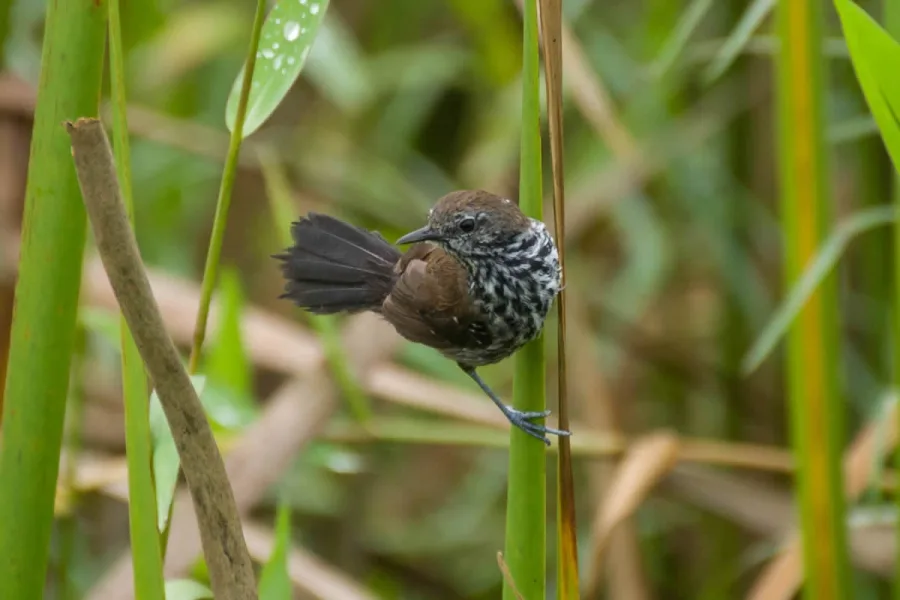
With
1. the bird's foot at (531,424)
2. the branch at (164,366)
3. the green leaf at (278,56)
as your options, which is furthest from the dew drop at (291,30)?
the bird's foot at (531,424)

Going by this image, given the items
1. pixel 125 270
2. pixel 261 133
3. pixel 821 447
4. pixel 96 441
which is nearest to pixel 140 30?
pixel 261 133

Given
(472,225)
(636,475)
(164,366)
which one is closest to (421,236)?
(472,225)

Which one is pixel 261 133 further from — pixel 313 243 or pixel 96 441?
pixel 313 243

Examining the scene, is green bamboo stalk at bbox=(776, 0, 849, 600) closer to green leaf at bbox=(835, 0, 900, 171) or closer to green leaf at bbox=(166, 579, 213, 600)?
green leaf at bbox=(835, 0, 900, 171)

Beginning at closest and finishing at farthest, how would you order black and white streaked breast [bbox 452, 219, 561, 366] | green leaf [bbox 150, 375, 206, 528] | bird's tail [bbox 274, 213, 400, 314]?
green leaf [bbox 150, 375, 206, 528] < black and white streaked breast [bbox 452, 219, 561, 366] < bird's tail [bbox 274, 213, 400, 314]

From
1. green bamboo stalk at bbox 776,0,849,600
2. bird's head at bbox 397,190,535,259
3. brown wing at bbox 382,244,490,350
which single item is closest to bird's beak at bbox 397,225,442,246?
bird's head at bbox 397,190,535,259

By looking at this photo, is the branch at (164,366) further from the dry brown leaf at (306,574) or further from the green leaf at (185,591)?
the dry brown leaf at (306,574)

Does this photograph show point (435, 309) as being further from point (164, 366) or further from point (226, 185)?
point (164, 366)
